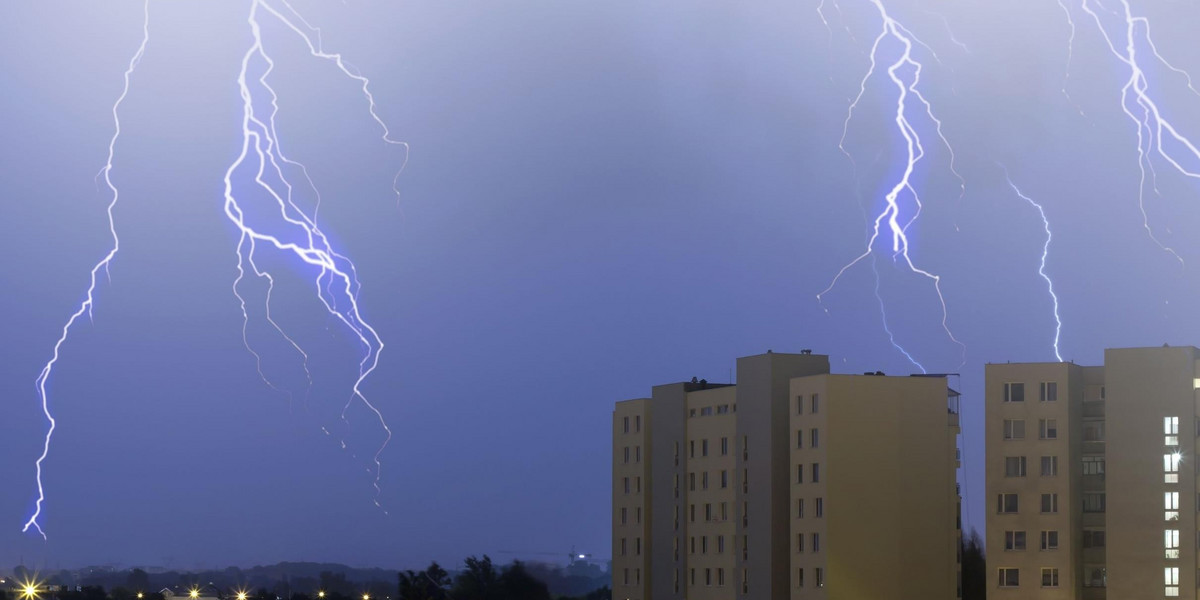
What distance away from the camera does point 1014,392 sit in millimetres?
53875

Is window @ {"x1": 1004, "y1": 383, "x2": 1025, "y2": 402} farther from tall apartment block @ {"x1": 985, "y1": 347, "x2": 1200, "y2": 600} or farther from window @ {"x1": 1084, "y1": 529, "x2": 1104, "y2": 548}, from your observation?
window @ {"x1": 1084, "y1": 529, "x2": 1104, "y2": 548}

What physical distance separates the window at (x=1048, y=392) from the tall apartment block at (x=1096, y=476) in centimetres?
3

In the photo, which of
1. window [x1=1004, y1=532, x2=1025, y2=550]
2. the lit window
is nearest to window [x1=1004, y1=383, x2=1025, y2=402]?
window [x1=1004, y1=532, x2=1025, y2=550]

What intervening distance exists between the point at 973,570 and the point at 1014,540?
3467 cm

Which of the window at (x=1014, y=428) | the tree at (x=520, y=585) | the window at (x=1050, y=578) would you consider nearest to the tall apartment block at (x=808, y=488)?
the window at (x=1014, y=428)

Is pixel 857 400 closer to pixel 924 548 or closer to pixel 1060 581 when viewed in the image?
pixel 924 548

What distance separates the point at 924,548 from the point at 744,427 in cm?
896

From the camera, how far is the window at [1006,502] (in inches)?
2109

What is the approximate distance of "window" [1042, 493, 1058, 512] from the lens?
52.9 m

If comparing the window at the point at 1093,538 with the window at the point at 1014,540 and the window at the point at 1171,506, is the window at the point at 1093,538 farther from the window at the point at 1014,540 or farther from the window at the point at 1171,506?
the window at the point at 1171,506

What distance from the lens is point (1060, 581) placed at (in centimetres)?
5200

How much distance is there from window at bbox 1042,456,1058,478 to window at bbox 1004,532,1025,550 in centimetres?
213

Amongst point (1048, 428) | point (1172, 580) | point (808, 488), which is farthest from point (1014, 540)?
point (808, 488)

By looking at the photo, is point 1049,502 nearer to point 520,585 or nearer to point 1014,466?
point 1014,466
